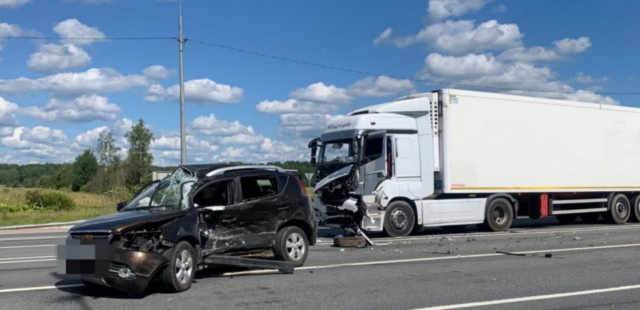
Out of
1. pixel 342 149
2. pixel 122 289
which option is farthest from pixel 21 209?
pixel 122 289

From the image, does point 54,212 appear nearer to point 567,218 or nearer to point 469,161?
point 469,161

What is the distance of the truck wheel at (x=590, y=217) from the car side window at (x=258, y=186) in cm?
1435

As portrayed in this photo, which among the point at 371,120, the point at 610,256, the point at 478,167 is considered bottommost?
the point at 610,256

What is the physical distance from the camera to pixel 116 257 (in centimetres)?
782

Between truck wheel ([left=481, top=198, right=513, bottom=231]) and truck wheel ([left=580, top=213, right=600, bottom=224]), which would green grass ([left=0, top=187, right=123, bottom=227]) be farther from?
truck wheel ([left=580, top=213, right=600, bottom=224])

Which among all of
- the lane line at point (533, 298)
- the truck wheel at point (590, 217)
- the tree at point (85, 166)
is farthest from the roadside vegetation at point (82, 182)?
the truck wheel at point (590, 217)

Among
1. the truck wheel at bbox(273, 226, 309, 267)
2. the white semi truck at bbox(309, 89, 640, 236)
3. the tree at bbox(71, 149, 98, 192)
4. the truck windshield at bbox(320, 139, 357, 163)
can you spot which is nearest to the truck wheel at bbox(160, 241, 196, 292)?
the truck wheel at bbox(273, 226, 309, 267)

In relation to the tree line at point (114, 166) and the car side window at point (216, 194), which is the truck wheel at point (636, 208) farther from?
the tree line at point (114, 166)

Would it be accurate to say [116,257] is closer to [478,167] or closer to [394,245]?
[394,245]

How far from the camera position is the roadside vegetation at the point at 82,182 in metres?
33.5

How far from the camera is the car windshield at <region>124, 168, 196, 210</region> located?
920 centimetres

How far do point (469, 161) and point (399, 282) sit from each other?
28.0 ft

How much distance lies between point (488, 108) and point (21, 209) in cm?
3113

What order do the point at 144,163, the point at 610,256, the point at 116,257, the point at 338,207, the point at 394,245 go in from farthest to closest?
the point at 144,163 < the point at 338,207 < the point at 394,245 < the point at 610,256 < the point at 116,257
